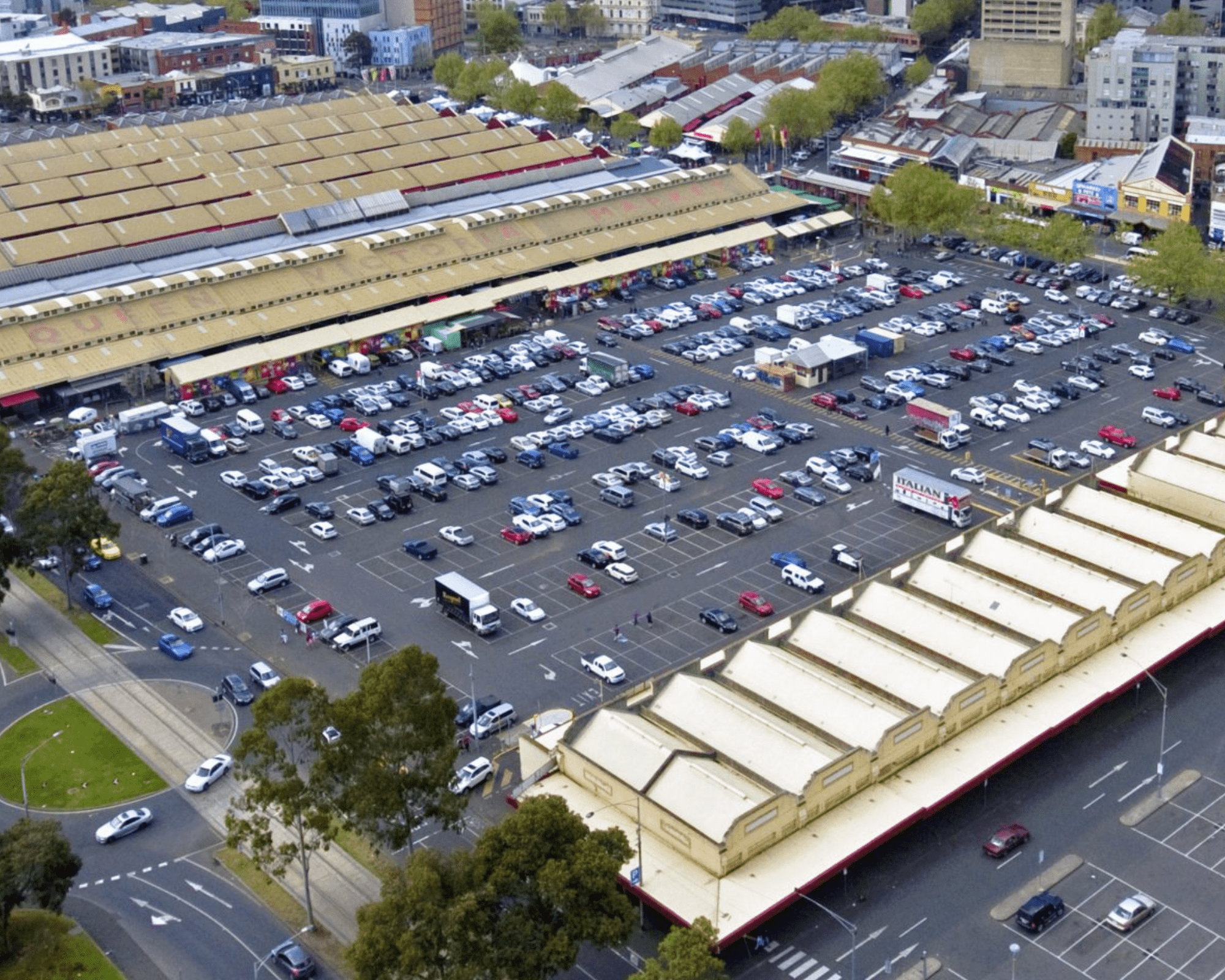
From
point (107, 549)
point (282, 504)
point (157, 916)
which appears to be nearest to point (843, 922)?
point (157, 916)

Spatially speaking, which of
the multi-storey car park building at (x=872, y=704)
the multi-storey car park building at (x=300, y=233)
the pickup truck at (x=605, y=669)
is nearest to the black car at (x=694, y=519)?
the multi-storey car park building at (x=872, y=704)

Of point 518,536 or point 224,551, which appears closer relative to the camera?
point 224,551

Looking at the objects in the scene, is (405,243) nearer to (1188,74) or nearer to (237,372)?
(237,372)

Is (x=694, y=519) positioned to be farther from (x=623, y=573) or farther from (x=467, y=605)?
(x=467, y=605)

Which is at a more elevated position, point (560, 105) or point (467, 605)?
point (560, 105)

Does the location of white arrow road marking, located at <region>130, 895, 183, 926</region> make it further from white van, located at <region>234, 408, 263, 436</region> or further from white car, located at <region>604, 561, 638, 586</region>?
white van, located at <region>234, 408, 263, 436</region>

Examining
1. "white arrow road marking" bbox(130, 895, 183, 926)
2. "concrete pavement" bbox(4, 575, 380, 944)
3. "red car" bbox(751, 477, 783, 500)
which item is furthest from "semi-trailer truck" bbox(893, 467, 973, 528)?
"white arrow road marking" bbox(130, 895, 183, 926)

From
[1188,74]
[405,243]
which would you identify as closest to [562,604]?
[405,243]
